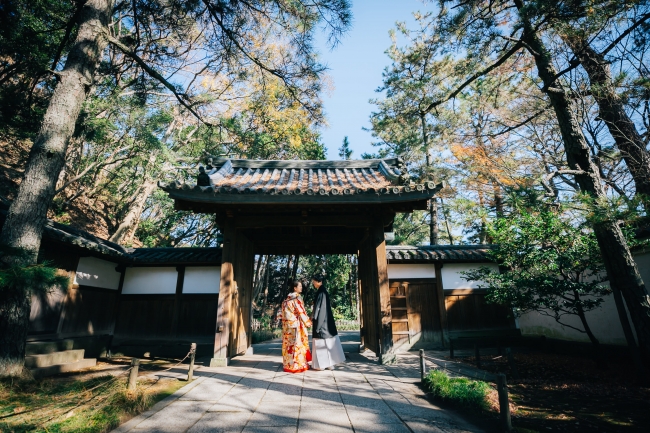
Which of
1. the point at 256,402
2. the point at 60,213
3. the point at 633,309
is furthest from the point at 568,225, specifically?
the point at 60,213

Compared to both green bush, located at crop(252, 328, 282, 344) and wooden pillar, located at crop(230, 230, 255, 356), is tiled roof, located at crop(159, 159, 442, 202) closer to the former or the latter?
wooden pillar, located at crop(230, 230, 255, 356)

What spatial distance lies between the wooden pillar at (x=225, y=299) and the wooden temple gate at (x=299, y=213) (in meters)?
0.02

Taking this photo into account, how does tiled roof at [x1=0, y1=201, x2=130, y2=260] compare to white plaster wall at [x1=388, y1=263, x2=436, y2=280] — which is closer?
tiled roof at [x1=0, y1=201, x2=130, y2=260]

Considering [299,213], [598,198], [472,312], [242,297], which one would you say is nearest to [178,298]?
[242,297]

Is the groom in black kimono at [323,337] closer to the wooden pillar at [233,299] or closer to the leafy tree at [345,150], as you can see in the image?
the wooden pillar at [233,299]

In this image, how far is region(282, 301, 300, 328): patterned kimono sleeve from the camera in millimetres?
6062

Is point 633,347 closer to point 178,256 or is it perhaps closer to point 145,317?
point 178,256

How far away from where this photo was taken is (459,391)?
3.63 metres

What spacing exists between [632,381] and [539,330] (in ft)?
13.6

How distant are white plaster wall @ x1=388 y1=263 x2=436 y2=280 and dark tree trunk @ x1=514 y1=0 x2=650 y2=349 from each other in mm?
4623

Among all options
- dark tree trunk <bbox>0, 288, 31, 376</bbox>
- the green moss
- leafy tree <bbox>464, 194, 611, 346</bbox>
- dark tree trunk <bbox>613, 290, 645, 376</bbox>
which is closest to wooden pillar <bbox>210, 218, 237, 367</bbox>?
the green moss

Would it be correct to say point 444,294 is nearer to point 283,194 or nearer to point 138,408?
point 283,194

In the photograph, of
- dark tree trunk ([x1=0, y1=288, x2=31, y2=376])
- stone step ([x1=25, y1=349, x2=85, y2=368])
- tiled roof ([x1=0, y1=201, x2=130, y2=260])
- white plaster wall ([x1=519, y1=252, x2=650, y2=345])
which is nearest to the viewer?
dark tree trunk ([x1=0, y1=288, x2=31, y2=376])

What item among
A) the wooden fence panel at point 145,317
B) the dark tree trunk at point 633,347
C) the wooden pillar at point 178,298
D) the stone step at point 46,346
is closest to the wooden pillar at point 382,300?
the dark tree trunk at point 633,347
